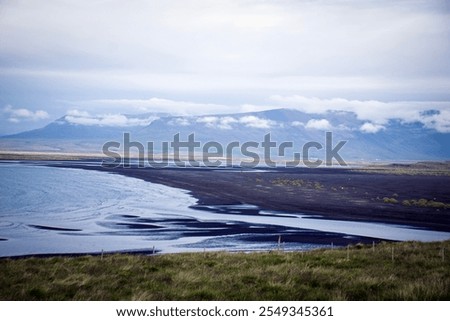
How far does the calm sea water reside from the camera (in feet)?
60.8

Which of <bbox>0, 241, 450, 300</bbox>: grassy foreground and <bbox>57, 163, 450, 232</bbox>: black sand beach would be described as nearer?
<bbox>0, 241, 450, 300</bbox>: grassy foreground

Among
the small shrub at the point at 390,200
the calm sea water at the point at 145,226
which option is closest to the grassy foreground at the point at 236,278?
the calm sea water at the point at 145,226

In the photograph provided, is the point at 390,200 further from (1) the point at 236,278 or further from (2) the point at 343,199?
(1) the point at 236,278

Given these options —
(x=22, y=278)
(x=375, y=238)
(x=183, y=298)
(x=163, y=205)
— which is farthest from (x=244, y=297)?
(x=163, y=205)

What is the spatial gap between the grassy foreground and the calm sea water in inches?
263

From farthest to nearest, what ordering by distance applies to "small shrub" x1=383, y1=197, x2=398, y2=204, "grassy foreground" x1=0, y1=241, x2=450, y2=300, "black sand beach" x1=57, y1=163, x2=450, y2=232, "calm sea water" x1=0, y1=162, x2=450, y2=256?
1. "small shrub" x1=383, y1=197, x2=398, y2=204
2. "black sand beach" x1=57, y1=163, x2=450, y2=232
3. "calm sea water" x1=0, y1=162, x2=450, y2=256
4. "grassy foreground" x1=0, y1=241, x2=450, y2=300

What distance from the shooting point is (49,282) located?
8.20 meters

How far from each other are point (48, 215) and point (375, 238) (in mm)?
17686

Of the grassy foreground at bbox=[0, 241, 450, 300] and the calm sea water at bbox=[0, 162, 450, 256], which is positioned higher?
the grassy foreground at bbox=[0, 241, 450, 300]

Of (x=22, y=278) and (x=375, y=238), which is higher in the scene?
(x=22, y=278)

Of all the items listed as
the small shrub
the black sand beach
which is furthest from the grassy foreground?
the small shrub

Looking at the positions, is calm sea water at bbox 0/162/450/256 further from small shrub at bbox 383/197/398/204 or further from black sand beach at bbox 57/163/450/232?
small shrub at bbox 383/197/398/204

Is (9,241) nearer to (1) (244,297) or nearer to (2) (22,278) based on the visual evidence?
(2) (22,278)

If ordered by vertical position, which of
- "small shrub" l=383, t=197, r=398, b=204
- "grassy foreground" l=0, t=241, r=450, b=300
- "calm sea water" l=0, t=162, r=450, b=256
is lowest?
"small shrub" l=383, t=197, r=398, b=204
